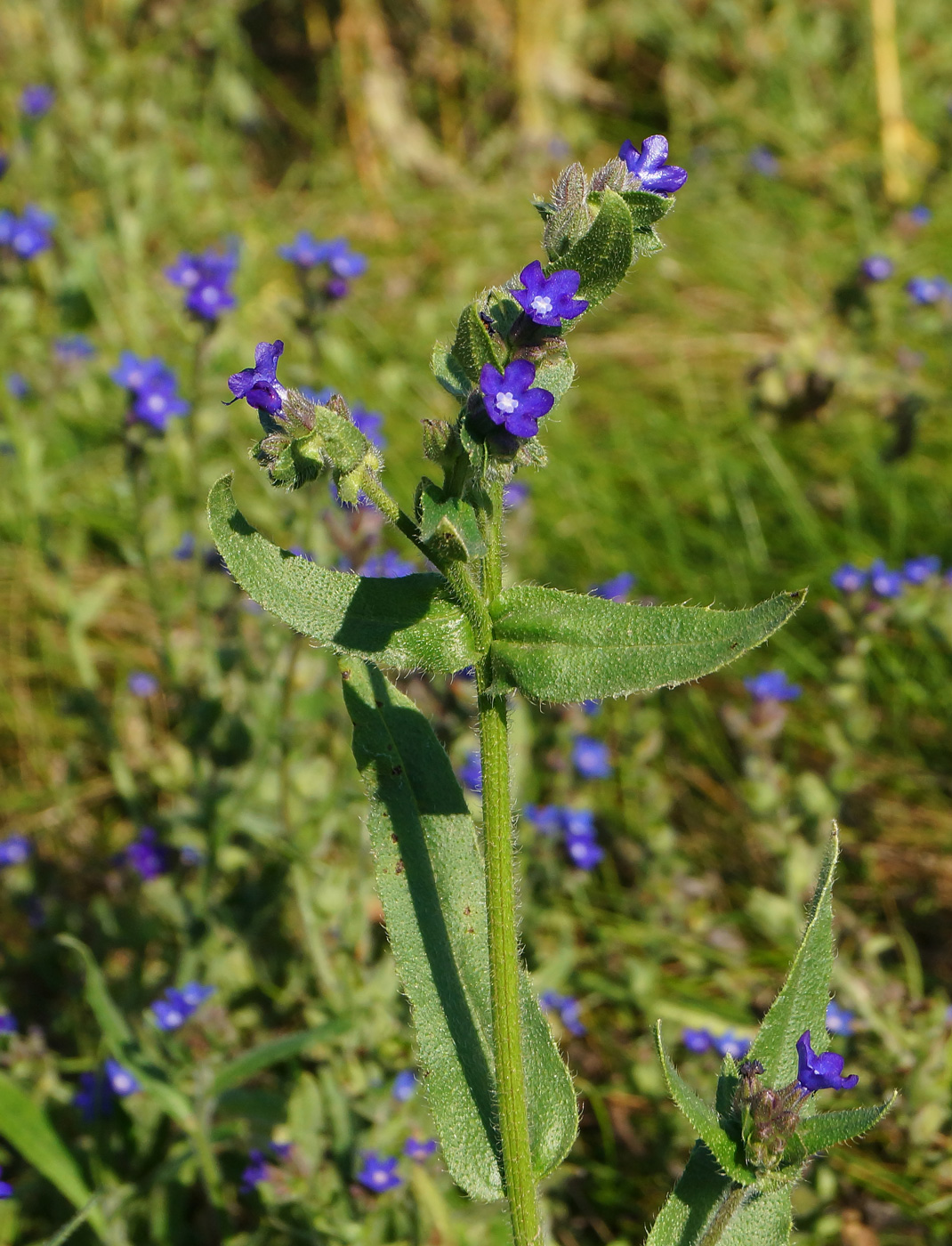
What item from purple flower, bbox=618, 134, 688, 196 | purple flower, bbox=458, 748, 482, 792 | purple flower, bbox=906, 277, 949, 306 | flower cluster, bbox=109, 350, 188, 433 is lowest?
purple flower, bbox=618, 134, 688, 196

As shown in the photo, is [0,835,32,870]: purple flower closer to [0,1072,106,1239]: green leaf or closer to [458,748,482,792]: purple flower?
[0,1072,106,1239]: green leaf

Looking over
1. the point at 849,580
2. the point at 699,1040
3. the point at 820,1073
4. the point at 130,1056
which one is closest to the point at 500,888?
the point at 820,1073

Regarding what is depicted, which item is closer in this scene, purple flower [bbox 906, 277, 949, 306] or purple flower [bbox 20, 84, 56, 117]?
purple flower [bbox 906, 277, 949, 306]

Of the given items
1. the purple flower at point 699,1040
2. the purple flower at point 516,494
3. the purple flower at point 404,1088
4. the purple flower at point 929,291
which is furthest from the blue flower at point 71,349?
the purple flower at point 929,291

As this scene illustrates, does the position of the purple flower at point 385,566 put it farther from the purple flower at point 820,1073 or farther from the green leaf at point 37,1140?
the purple flower at point 820,1073

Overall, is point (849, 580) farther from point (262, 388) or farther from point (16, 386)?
point (16, 386)

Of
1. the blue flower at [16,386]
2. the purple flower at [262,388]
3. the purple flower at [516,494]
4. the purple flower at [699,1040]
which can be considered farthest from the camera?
the blue flower at [16,386]

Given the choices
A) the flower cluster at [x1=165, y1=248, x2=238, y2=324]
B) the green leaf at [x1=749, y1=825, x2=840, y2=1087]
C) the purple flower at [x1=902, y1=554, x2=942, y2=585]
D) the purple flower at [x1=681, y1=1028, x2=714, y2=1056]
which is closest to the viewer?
the green leaf at [x1=749, y1=825, x2=840, y2=1087]

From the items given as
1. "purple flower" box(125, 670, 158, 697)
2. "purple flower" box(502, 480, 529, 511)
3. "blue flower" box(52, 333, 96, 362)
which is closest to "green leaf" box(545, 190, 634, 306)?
"purple flower" box(502, 480, 529, 511)
